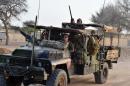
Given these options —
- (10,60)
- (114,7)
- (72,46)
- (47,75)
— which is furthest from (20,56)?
(114,7)

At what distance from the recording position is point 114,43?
68.5ft

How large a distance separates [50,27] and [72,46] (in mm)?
1035

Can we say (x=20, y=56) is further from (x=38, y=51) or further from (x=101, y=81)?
(x=101, y=81)

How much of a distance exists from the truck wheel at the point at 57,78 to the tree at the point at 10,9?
40895 mm

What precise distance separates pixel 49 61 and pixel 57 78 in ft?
1.91

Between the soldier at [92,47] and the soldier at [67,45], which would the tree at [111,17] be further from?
the soldier at [67,45]

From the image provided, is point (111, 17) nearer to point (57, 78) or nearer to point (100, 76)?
point (100, 76)

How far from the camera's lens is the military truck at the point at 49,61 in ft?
42.7

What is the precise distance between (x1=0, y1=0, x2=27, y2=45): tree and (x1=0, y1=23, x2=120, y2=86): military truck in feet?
124

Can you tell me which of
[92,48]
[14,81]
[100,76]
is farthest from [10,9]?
[14,81]

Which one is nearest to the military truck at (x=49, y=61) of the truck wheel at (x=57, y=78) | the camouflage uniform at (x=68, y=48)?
the truck wheel at (x=57, y=78)

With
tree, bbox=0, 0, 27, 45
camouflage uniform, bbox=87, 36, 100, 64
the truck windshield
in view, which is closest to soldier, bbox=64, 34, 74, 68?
camouflage uniform, bbox=87, 36, 100, 64

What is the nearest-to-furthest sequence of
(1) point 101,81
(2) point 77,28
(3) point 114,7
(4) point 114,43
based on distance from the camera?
1. (2) point 77,28
2. (1) point 101,81
3. (4) point 114,43
4. (3) point 114,7

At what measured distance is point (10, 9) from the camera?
2151 inches
